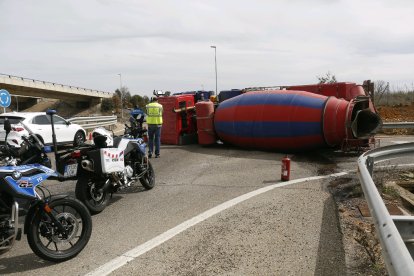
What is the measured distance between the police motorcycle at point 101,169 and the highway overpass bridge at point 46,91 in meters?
41.9

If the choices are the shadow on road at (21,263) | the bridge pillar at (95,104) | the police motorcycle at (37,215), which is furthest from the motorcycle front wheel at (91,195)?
the bridge pillar at (95,104)

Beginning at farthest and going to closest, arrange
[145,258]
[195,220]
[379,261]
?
[195,220], [145,258], [379,261]

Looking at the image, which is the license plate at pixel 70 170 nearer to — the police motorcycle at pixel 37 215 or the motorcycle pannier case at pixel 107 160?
the motorcycle pannier case at pixel 107 160

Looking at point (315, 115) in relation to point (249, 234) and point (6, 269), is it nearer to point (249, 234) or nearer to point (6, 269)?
point (249, 234)

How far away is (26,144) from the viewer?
4.97 m

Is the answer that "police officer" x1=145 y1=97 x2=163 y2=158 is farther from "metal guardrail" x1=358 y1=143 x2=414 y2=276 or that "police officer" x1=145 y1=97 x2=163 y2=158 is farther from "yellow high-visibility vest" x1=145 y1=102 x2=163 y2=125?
"metal guardrail" x1=358 y1=143 x2=414 y2=276

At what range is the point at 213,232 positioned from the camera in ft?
17.1

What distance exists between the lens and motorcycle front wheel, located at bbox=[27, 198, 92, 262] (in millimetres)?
4305

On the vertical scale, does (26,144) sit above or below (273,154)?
above

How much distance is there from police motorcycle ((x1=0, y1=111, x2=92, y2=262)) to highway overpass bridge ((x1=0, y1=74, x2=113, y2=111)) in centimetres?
4367

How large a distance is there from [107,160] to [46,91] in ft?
171

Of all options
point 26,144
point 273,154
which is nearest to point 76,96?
point 273,154

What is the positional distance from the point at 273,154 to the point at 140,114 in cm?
513

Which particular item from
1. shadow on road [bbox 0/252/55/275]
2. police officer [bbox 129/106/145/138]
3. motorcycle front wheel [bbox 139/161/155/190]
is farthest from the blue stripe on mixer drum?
shadow on road [bbox 0/252/55/275]
